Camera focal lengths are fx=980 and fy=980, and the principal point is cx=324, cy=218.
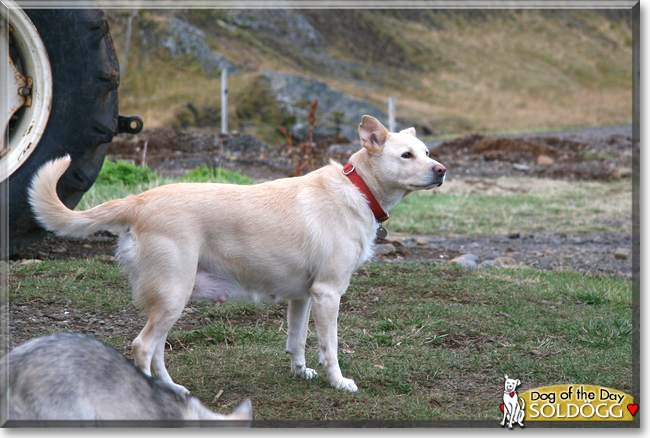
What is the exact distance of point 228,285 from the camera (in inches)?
211

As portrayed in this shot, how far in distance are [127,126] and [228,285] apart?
3044 millimetres

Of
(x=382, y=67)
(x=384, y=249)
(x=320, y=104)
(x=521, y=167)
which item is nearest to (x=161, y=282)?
(x=384, y=249)

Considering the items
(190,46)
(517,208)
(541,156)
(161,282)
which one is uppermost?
(190,46)

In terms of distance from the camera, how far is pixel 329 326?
541 cm

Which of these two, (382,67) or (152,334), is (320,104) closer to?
(382,67)

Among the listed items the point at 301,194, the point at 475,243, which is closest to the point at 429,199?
the point at 475,243

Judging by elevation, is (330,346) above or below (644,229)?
below

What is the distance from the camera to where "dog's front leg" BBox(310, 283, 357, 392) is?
17.7ft

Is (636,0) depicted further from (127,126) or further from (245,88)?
(245,88)

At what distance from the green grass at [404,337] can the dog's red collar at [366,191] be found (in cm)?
90

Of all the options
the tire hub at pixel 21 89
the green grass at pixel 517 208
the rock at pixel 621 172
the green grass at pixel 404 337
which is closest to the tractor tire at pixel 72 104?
the tire hub at pixel 21 89

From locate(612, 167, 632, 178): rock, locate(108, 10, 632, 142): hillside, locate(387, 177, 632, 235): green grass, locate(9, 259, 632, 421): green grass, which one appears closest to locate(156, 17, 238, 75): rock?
locate(108, 10, 632, 142): hillside

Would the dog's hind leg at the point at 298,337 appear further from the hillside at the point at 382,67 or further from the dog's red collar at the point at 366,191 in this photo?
the hillside at the point at 382,67

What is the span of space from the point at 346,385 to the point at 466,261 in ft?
12.8
